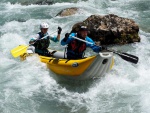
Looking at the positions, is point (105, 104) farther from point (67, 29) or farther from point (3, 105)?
point (67, 29)

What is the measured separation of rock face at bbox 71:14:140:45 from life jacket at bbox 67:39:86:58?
3.12 metres

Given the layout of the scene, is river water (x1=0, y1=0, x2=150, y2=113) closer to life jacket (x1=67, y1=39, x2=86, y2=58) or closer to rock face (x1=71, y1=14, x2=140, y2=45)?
rock face (x1=71, y1=14, x2=140, y2=45)

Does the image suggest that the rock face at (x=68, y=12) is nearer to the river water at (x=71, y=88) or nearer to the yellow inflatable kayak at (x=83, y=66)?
the river water at (x=71, y=88)

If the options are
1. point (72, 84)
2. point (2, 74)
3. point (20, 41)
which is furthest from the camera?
point (20, 41)

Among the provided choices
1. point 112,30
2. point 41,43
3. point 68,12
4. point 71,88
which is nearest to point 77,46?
point 71,88

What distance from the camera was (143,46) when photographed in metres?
11.3

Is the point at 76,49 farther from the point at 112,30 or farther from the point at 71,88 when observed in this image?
the point at 112,30

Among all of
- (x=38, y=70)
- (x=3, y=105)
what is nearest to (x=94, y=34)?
(x=38, y=70)

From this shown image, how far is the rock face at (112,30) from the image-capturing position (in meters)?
11.4

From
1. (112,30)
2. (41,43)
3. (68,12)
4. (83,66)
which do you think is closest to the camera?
(83,66)

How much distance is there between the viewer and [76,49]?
→ 828cm

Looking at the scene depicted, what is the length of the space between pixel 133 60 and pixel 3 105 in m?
3.51

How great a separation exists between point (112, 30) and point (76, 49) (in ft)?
11.4

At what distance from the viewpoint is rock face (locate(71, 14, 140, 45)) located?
11.4 meters
